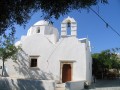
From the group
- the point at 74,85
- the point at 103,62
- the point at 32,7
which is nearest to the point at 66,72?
the point at 74,85

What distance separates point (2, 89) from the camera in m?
22.9

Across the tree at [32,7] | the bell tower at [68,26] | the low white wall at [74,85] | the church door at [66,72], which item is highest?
the bell tower at [68,26]

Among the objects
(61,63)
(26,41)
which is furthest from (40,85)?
(26,41)

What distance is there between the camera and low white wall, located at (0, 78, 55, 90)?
799 inches

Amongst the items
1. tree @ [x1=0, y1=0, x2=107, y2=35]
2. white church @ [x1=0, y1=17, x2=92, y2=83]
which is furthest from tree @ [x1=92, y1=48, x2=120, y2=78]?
tree @ [x1=0, y1=0, x2=107, y2=35]

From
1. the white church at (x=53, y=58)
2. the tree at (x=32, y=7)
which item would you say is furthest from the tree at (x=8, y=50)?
the tree at (x=32, y=7)

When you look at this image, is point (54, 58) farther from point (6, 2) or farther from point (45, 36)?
point (6, 2)

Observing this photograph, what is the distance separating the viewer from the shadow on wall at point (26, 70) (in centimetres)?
2722

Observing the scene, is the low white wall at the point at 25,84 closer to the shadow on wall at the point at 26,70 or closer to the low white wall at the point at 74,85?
the low white wall at the point at 74,85

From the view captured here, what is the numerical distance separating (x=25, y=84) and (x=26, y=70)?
6.01m

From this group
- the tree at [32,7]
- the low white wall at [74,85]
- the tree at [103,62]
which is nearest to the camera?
the tree at [32,7]

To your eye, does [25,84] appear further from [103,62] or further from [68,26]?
[103,62]

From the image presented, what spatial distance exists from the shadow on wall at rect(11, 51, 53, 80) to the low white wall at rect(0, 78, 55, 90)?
4527 millimetres

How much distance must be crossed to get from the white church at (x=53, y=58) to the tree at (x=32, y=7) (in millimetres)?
16280
